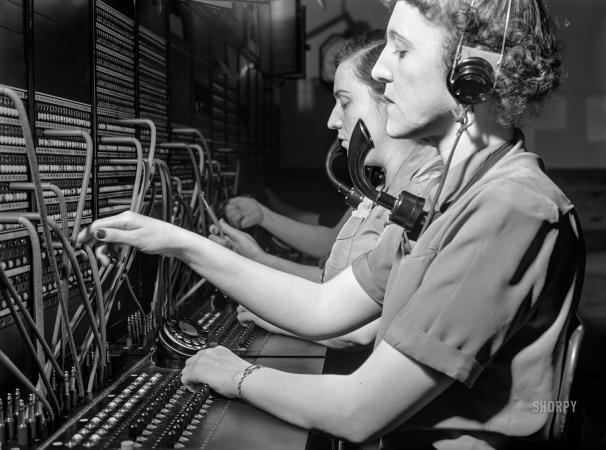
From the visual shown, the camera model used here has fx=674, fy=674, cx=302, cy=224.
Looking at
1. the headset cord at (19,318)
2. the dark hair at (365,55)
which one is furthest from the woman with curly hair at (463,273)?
the dark hair at (365,55)

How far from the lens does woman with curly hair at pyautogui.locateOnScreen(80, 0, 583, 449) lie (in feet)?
3.04

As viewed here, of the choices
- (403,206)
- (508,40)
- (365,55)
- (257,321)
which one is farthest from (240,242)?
(508,40)

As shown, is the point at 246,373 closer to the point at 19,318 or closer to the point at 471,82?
the point at 19,318

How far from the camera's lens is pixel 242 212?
9.55 feet

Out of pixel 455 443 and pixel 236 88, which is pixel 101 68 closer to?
pixel 455 443

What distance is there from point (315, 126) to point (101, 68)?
3.65 metres

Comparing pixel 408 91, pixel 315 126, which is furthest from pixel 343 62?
pixel 315 126

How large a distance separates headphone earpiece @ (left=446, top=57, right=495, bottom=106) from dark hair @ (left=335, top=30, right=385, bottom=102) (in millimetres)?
953

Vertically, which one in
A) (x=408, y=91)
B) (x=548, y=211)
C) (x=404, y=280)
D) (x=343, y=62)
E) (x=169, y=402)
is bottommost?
(x=169, y=402)

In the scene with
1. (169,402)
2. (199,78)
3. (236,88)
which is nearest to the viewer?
(169,402)

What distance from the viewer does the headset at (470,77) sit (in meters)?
1.02

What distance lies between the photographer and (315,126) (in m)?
5.20

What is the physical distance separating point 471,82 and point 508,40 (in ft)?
0.39

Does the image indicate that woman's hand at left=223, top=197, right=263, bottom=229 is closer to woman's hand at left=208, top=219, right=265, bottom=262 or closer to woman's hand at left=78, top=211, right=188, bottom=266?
woman's hand at left=208, top=219, right=265, bottom=262
